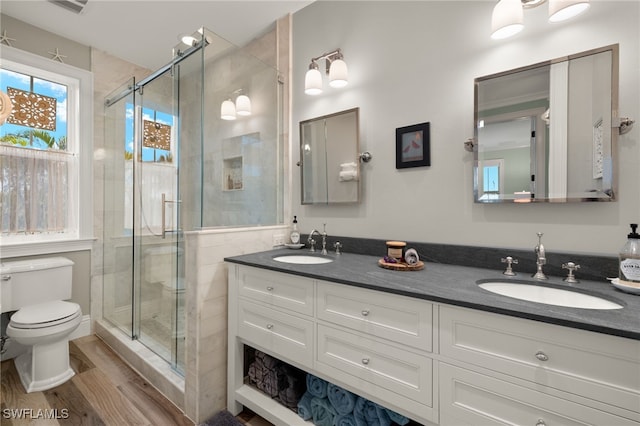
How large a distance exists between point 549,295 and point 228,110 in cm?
202

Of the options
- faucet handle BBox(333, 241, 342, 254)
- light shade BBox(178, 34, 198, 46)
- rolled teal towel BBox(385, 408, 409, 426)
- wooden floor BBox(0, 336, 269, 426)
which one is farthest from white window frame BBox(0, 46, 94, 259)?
rolled teal towel BBox(385, 408, 409, 426)

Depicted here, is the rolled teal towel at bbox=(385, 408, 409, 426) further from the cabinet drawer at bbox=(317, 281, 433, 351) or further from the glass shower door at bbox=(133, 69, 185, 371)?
the glass shower door at bbox=(133, 69, 185, 371)

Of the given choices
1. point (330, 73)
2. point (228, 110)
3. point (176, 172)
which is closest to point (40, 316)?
point (176, 172)

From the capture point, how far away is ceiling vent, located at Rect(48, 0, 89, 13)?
1982mm

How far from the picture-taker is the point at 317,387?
54.7 inches

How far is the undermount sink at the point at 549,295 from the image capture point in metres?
0.98

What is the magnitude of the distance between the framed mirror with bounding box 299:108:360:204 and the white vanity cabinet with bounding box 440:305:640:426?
3.54 feet

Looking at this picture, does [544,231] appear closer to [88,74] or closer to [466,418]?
[466,418]

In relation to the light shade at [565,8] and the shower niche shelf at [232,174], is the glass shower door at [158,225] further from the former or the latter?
the light shade at [565,8]

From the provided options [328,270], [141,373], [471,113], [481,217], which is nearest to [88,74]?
[141,373]

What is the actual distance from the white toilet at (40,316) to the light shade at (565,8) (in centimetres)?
318

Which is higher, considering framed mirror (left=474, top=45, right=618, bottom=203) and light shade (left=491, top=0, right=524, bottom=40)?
light shade (left=491, top=0, right=524, bottom=40)

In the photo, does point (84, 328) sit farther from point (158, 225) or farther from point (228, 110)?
point (228, 110)

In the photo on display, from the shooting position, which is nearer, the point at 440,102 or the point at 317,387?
the point at 317,387
